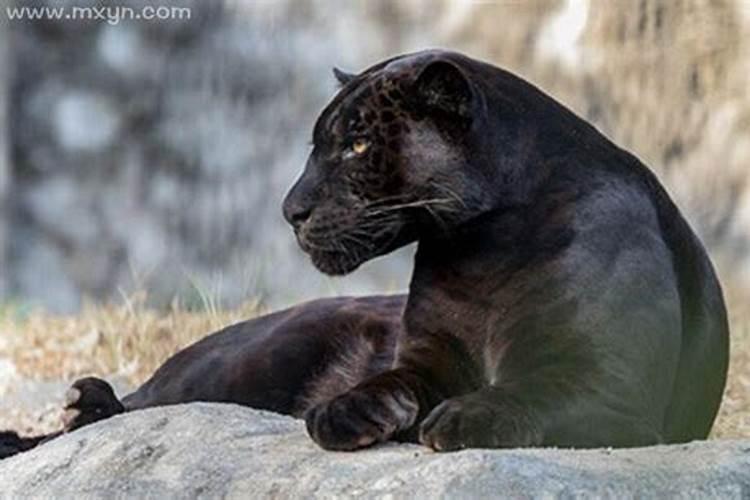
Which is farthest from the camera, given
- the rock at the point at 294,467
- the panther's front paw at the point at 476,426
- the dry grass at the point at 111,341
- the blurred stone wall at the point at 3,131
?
the blurred stone wall at the point at 3,131

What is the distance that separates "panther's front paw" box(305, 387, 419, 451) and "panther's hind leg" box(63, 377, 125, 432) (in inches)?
38.6

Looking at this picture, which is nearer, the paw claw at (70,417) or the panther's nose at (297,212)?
the panther's nose at (297,212)

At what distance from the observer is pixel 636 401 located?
11.0 ft

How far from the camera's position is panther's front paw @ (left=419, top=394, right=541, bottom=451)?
9.95 ft

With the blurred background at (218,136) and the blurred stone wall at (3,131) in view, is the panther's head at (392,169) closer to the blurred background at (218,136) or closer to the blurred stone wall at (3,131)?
the blurred background at (218,136)

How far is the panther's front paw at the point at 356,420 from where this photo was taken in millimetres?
3133

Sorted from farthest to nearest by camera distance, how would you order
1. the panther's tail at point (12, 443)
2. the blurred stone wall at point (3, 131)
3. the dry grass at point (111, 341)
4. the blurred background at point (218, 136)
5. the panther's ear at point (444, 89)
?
the blurred stone wall at point (3, 131)
the blurred background at point (218, 136)
the dry grass at point (111, 341)
the panther's tail at point (12, 443)
the panther's ear at point (444, 89)

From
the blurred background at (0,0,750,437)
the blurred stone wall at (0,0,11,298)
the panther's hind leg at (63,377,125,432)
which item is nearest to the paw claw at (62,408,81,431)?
the panther's hind leg at (63,377,125,432)

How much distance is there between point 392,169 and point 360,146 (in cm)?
7

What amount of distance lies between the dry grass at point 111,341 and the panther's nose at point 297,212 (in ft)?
8.14

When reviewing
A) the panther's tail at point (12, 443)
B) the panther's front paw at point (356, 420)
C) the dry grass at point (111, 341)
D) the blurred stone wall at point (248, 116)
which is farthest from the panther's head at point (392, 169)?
the blurred stone wall at point (248, 116)

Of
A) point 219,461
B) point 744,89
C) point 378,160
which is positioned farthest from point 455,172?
point 744,89

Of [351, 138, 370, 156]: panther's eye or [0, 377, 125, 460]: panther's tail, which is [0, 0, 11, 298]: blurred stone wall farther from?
[351, 138, 370, 156]: panther's eye

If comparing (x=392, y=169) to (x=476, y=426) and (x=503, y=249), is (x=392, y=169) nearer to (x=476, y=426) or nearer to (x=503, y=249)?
(x=503, y=249)
